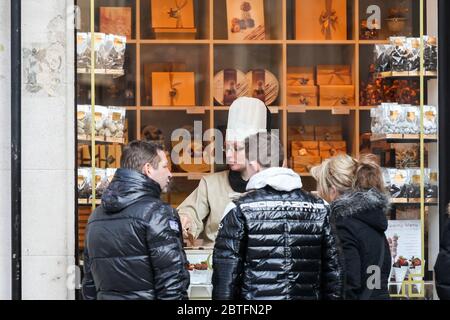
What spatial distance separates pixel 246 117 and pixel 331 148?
0.73m

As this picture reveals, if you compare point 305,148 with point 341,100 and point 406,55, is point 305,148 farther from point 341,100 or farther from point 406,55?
point 406,55

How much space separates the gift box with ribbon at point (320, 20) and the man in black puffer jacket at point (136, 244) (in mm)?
2678

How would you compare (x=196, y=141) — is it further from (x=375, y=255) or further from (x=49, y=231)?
(x=375, y=255)

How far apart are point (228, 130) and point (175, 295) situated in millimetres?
2419

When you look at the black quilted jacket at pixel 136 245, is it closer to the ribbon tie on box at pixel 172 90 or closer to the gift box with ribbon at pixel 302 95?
the ribbon tie on box at pixel 172 90

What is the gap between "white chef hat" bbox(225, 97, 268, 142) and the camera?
692 cm

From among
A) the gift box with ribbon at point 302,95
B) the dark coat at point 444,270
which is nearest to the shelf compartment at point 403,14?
the gift box with ribbon at point 302,95

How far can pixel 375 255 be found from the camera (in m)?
5.35

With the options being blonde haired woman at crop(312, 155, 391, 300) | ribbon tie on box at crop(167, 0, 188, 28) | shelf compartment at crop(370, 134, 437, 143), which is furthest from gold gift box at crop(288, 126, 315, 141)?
blonde haired woman at crop(312, 155, 391, 300)

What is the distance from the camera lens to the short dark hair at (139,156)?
496 cm

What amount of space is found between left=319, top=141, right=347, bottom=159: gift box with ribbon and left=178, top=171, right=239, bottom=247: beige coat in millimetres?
832

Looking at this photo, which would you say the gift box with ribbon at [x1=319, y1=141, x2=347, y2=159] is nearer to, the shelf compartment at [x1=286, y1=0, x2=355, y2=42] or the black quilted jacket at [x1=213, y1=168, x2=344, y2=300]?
the shelf compartment at [x1=286, y1=0, x2=355, y2=42]

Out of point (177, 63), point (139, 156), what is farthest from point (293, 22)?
point (139, 156)
